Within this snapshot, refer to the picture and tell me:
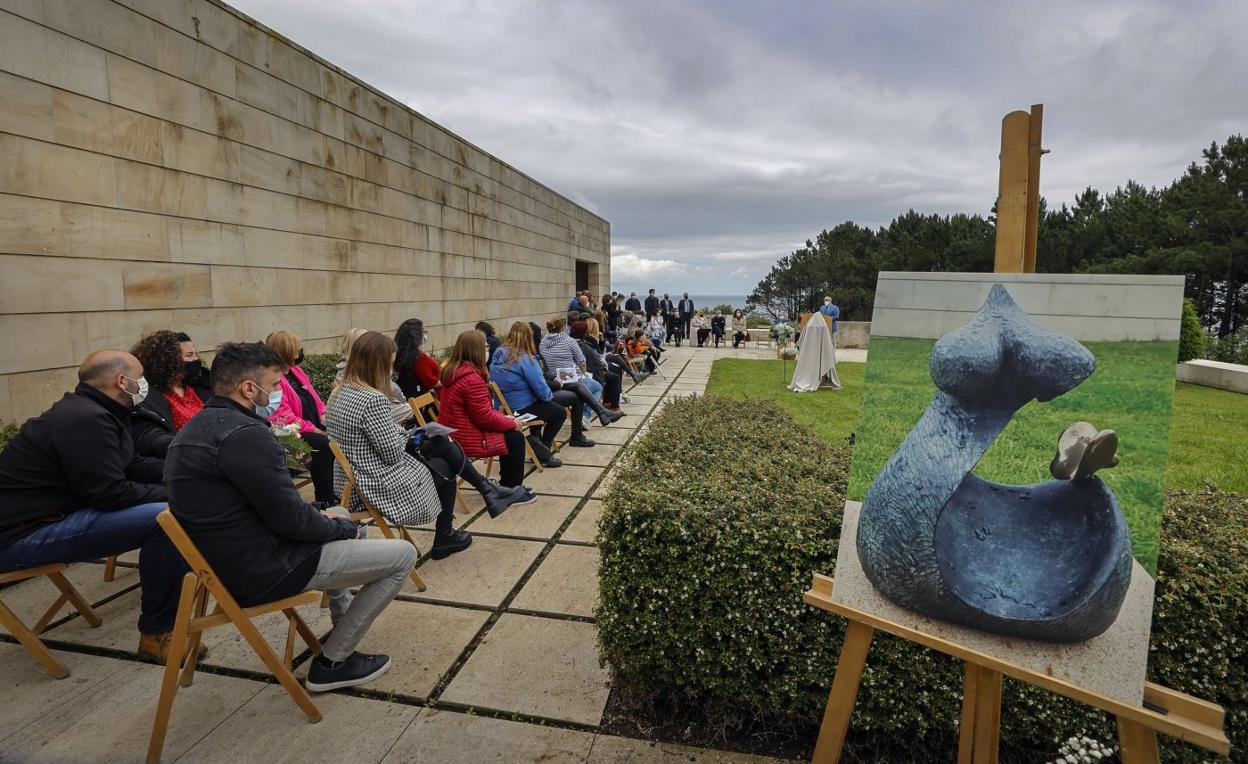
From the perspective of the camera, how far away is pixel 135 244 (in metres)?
6.18

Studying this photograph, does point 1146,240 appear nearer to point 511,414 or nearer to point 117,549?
point 511,414

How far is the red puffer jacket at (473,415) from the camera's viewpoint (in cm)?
509

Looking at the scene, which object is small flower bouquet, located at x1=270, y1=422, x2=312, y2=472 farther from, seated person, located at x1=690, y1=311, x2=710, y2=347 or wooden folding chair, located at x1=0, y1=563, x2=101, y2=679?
seated person, located at x1=690, y1=311, x2=710, y2=347

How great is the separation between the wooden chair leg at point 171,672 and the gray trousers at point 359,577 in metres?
0.44

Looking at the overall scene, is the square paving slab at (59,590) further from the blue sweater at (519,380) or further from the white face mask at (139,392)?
the blue sweater at (519,380)

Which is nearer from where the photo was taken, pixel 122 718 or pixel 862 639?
pixel 862 639

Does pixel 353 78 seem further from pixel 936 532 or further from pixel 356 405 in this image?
pixel 936 532

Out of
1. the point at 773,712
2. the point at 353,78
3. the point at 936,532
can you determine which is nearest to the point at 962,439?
the point at 936,532

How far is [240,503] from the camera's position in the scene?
2479 millimetres

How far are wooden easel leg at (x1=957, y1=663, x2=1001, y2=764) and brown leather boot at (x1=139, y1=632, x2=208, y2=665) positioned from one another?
131 inches

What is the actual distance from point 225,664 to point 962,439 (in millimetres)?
3388

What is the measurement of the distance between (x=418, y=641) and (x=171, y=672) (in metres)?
1.07

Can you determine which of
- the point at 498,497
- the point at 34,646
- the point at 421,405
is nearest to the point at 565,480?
the point at 498,497

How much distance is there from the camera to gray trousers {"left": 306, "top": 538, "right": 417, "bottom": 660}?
2.73 meters
